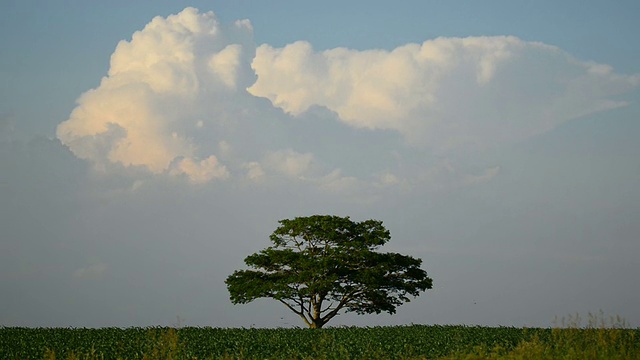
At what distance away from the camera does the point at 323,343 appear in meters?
27.1

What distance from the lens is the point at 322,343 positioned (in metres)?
27.1

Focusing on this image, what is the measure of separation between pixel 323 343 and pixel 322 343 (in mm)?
42

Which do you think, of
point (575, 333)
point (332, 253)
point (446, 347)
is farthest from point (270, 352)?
point (332, 253)

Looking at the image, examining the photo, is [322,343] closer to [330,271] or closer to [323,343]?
[323,343]

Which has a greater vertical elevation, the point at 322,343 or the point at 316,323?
the point at 316,323

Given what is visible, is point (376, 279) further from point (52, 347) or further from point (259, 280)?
point (52, 347)

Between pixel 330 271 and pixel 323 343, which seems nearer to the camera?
pixel 323 343

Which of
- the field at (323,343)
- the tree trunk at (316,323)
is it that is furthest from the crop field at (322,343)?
the tree trunk at (316,323)

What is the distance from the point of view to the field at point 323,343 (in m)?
22.9

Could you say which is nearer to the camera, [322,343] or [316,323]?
[322,343]

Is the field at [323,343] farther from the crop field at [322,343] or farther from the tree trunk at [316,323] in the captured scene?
the tree trunk at [316,323]

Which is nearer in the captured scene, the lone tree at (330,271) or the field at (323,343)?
the field at (323,343)

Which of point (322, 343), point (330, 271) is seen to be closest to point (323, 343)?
point (322, 343)

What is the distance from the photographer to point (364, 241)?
44.6 meters
